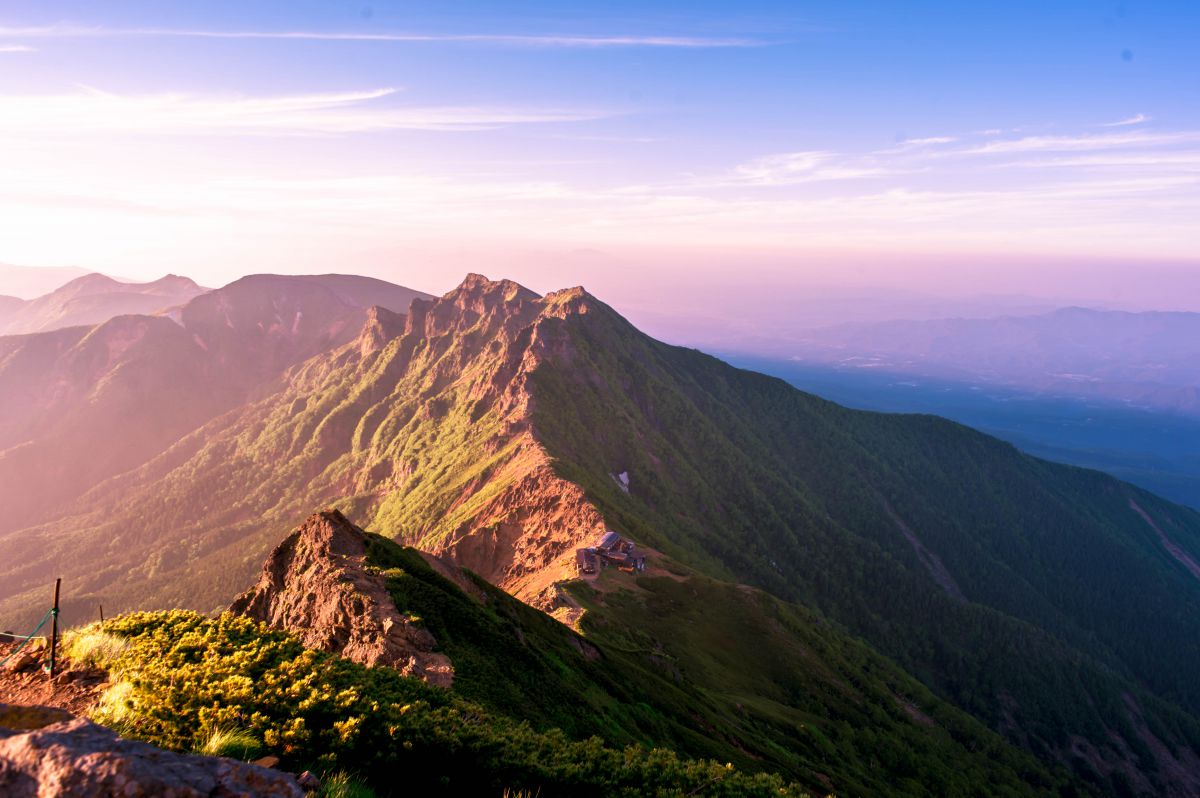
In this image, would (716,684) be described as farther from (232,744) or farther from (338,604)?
(232,744)

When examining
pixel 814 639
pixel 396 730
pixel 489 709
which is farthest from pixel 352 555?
pixel 814 639

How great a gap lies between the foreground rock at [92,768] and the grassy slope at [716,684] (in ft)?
66.4

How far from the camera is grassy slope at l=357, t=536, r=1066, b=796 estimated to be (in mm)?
34094

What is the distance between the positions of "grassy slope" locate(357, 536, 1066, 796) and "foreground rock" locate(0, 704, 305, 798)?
20.2 m

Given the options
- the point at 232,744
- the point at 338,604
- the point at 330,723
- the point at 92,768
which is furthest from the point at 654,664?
the point at 92,768

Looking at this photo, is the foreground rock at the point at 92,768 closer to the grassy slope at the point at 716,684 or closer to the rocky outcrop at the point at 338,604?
the rocky outcrop at the point at 338,604

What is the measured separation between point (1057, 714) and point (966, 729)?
6356 centimetres

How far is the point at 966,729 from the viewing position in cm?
10538

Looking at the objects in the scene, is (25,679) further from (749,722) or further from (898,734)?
(898,734)

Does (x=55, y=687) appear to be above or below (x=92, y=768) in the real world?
below

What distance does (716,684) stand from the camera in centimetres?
7075

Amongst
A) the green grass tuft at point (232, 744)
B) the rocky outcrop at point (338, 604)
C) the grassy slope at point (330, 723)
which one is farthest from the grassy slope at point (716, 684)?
the green grass tuft at point (232, 744)

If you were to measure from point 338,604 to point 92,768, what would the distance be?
28.6 meters

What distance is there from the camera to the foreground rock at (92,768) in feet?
24.2
